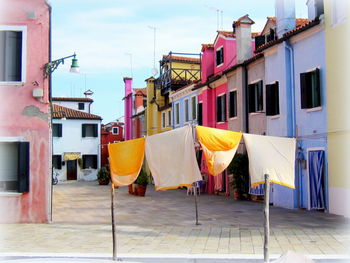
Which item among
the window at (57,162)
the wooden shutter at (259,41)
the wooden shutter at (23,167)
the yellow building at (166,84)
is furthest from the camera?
the window at (57,162)

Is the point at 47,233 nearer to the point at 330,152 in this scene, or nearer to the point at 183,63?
the point at 330,152

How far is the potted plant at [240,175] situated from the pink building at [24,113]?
889cm

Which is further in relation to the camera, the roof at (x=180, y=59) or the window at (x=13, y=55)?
the roof at (x=180, y=59)

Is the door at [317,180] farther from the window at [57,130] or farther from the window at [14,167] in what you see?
the window at [57,130]

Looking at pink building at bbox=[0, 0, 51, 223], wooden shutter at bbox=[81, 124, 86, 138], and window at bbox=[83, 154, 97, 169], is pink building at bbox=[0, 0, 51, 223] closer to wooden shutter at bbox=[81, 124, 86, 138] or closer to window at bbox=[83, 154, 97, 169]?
wooden shutter at bbox=[81, 124, 86, 138]

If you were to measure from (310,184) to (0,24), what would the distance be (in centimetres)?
1079

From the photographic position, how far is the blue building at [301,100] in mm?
14352

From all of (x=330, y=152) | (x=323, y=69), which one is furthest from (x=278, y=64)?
(x=330, y=152)

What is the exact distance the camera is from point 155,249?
8.91 m

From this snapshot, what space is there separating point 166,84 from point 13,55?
20.9m

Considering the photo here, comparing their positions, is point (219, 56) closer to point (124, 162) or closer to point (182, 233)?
point (182, 233)

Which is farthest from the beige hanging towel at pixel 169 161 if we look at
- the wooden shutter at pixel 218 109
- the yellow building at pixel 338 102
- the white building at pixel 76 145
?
the white building at pixel 76 145

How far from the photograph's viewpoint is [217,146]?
885 centimetres

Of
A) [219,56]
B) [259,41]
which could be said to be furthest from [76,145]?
[259,41]
